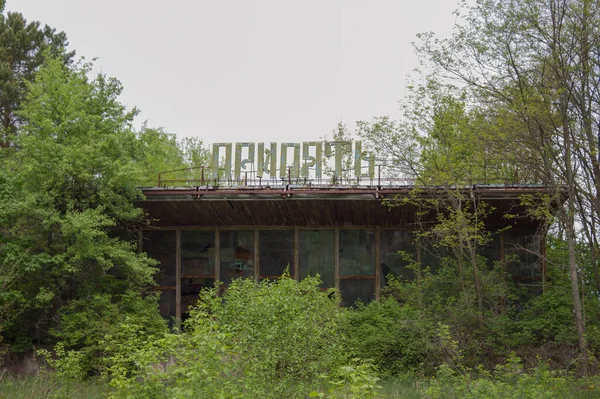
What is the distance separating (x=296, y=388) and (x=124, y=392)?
3857 millimetres

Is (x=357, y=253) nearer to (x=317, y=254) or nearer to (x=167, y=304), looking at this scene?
(x=317, y=254)

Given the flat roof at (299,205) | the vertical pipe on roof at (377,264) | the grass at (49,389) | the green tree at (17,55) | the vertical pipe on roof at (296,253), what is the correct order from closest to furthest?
the grass at (49,389) → the flat roof at (299,205) → the vertical pipe on roof at (377,264) → the vertical pipe on roof at (296,253) → the green tree at (17,55)

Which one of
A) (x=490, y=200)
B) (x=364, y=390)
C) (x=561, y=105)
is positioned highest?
(x=561, y=105)

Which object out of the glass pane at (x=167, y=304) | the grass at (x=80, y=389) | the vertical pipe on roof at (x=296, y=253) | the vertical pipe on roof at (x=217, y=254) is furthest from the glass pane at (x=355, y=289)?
the grass at (x=80, y=389)

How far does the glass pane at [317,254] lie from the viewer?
24781mm

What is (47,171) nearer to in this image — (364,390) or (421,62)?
(421,62)

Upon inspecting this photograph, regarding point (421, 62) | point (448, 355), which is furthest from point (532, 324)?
point (421, 62)

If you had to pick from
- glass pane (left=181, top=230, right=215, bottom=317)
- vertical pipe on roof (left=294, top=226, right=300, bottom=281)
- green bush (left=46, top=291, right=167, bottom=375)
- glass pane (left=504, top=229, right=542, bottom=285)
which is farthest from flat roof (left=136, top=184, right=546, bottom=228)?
green bush (left=46, top=291, right=167, bottom=375)

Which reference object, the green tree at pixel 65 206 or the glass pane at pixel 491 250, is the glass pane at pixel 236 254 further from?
the glass pane at pixel 491 250

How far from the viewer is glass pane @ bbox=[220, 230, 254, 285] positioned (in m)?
25.0

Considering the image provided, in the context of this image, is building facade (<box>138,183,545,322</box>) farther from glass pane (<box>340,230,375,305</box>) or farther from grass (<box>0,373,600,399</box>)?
grass (<box>0,373,600,399</box>)

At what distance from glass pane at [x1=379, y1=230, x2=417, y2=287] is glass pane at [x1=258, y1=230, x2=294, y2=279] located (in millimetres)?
3475

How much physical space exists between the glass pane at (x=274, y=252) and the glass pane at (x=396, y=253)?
3475 millimetres

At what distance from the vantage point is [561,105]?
19.3 metres
